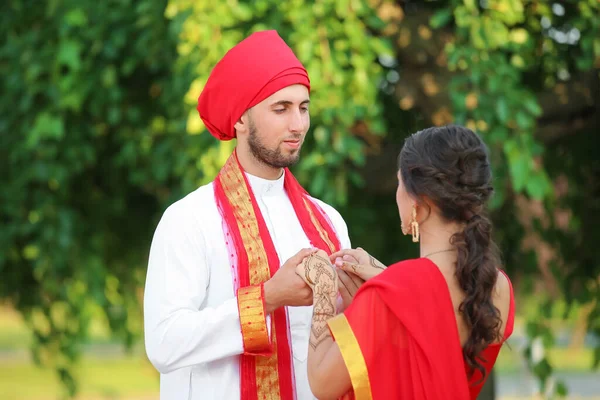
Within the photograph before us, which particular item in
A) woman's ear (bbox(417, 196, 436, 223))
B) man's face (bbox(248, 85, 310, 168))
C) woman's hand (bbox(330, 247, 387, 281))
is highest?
man's face (bbox(248, 85, 310, 168))

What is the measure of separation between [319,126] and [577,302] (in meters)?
1.78

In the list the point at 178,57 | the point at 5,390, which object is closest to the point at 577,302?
the point at 178,57

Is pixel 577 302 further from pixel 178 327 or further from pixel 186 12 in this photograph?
pixel 178 327

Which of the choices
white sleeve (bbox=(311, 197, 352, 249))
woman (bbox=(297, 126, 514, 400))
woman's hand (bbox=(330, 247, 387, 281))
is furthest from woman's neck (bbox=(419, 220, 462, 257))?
white sleeve (bbox=(311, 197, 352, 249))

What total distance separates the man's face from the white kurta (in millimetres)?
126

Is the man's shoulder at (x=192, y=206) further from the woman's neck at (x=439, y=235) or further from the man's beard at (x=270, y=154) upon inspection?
the woman's neck at (x=439, y=235)

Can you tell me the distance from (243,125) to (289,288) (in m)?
0.55

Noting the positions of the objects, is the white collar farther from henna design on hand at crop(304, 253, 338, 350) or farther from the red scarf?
henna design on hand at crop(304, 253, 338, 350)

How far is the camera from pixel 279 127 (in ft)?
8.95

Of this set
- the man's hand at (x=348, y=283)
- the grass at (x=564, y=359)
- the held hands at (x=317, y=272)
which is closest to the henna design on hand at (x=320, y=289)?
the held hands at (x=317, y=272)

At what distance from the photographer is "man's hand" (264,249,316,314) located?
8.10ft

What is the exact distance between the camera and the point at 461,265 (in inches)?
89.4

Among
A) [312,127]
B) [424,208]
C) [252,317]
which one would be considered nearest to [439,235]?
[424,208]

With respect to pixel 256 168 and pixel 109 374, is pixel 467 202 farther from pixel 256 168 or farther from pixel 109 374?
pixel 109 374
